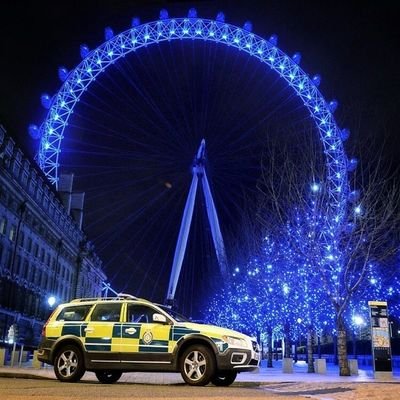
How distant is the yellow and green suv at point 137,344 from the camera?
13.8 m

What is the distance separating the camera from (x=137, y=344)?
14.3m

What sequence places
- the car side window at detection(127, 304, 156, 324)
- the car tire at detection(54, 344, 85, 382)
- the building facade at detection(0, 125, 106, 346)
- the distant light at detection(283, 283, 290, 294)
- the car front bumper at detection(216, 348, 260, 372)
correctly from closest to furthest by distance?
the car front bumper at detection(216, 348, 260, 372)
the car side window at detection(127, 304, 156, 324)
the car tire at detection(54, 344, 85, 382)
the distant light at detection(283, 283, 290, 294)
the building facade at detection(0, 125, 106, 346)

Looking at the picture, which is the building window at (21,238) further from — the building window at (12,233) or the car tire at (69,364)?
the car tire at (69,364)

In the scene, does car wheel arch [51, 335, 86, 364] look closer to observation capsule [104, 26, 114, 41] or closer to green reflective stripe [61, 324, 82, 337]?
green reflective stripe [61, 324, 82, 337]

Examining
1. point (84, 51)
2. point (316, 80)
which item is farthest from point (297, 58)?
point (84, 51)

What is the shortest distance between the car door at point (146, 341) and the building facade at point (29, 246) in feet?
124

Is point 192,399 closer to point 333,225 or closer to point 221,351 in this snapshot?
point 221,351

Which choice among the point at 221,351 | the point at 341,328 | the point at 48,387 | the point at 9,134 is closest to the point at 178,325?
the point at 221,351

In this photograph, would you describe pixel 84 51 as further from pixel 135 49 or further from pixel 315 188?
pixel 315 188

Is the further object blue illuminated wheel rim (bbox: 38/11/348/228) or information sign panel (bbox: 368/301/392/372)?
blue illuminated wheel rim (bbox: 38/11/348/228)

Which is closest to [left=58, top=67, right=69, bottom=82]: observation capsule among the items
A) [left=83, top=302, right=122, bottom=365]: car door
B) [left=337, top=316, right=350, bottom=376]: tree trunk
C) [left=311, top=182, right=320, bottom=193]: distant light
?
[left=311, top=182, right=320, bottom=193]: distant light

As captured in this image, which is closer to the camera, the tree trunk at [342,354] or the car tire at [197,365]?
the car tire at [197,365]

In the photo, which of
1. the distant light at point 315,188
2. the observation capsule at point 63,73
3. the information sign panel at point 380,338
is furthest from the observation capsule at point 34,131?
the information sign panel at point 380,338

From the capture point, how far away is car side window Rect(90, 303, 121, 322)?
1494 centimetres
